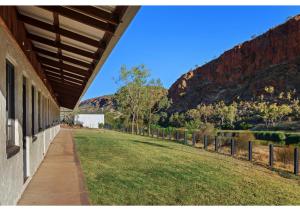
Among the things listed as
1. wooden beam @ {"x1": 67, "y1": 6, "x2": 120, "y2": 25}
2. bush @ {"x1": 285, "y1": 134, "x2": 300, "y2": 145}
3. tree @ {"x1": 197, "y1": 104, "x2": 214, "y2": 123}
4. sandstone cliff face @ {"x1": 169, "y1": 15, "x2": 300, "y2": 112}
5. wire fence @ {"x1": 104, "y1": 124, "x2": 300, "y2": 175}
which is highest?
sandstone cliff face @ {"x1": 169, "y1": 15, "x2": 300, "y2": 112}

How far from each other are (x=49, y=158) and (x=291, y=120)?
2210 inches

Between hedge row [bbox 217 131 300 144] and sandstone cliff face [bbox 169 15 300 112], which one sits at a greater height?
sandstone cliff face [bbox 169 15 300 112]

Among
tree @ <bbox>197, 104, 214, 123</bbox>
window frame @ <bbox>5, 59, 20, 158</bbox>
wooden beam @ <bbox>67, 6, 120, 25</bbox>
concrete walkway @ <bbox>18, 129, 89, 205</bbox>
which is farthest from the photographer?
tree @ <bbox>197, 104, 214, 123</bbox>

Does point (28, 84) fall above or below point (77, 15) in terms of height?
below

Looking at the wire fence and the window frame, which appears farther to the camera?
the wire fence

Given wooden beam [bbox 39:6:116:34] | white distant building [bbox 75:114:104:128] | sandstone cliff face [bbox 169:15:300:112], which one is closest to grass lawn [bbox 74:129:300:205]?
wooden beam [bbox 39:6:116:34]

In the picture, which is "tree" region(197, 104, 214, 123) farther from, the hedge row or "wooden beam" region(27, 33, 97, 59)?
"wooden beam" region(27, 33, 97, 59)

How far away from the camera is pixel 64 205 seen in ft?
20.1

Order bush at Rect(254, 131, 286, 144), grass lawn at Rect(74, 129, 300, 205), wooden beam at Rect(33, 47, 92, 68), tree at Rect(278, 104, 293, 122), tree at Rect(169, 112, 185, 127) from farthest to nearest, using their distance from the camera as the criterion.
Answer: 1. tree at Rect(169, 112, 185, 127)
2. tree at Rect(278, 104, 293, 122)
3. bush at Rect(254, 131, 286, 144)
4. wooden beam at Rect(33, 47, 92, 68)
5. grass lawn at Rect(74, 129, 300, 205)

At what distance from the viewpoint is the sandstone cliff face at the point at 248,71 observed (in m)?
83.4

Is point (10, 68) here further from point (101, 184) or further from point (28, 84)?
point (101, 184)

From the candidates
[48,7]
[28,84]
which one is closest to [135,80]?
[28,84]

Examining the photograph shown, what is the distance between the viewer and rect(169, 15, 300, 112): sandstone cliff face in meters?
83.4
